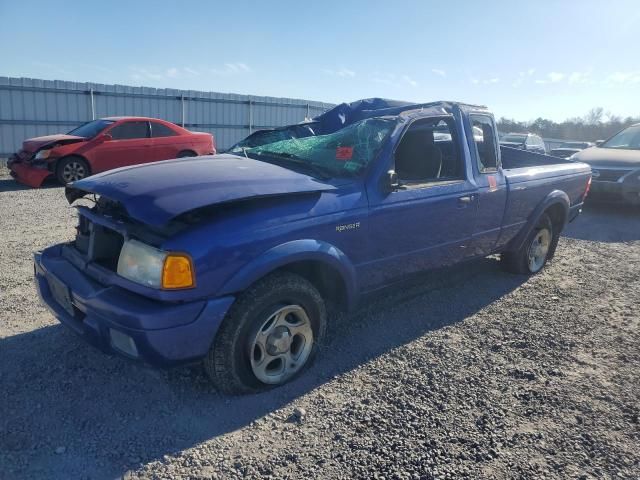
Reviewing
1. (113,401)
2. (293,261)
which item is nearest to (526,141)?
(293,261)

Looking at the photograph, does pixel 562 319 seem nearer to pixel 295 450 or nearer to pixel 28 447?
pixel 295 450

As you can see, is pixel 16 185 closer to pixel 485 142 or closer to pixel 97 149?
pixel 97 149

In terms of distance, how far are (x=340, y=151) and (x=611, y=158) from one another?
27.3ft

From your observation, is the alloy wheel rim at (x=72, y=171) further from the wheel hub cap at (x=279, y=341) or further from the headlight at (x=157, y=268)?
the wheel hub cap at (x=279, y=341)

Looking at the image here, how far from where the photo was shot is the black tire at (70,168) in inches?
382

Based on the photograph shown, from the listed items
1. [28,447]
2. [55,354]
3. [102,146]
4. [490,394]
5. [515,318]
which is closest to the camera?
[28,447]

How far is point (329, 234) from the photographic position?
309 centimetres

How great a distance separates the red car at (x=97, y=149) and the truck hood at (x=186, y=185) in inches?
283

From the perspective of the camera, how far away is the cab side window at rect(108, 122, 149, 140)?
408 inches

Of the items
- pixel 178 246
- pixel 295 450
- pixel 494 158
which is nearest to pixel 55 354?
pixel 178 246

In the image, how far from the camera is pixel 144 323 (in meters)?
2.45

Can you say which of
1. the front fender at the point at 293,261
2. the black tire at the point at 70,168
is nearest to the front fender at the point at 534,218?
the front fender at the point at 293,261

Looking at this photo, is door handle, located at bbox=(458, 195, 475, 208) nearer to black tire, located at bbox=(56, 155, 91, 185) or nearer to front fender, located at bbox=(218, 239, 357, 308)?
front fender, located at bbox=(218, 239, 357, 308)

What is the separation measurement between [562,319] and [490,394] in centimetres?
168
